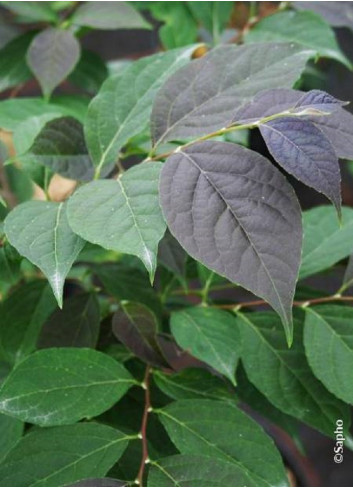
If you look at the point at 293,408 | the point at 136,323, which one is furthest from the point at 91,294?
the point at 293,408

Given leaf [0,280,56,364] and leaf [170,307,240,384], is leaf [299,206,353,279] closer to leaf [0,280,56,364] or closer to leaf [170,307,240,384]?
leaf [170,307,240,384]

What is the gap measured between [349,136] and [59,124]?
0.72 feet

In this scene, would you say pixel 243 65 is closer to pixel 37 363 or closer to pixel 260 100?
pixel 260 100

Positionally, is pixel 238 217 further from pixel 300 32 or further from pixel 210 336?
pixel 300 32

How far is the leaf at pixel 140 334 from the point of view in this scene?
1.71 ft

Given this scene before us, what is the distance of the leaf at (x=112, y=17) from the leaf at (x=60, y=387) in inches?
14.3

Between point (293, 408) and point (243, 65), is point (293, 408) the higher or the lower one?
the lower one

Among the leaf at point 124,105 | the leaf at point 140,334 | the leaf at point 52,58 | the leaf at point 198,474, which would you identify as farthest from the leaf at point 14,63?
the leaf at point 198,474

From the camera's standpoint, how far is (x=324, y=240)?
1.96 ft

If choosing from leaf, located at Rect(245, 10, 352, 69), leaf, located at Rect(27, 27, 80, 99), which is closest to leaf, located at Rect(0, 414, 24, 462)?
leaf, located at Rect(27, 27, 80, 99)

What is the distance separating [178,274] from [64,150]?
0.41 feet

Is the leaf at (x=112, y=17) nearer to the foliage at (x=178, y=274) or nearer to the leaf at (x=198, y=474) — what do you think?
the foliage at (x=178, y=274)

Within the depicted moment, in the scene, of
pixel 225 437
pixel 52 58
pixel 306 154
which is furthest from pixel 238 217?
pixel 52 58

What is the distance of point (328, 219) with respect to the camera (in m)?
0.61
